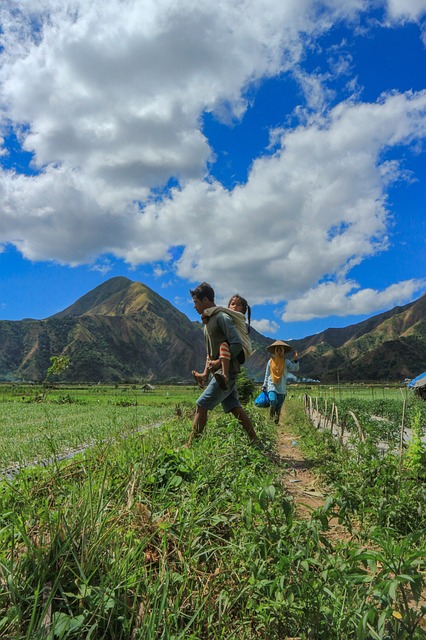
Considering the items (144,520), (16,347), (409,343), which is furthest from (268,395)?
(16,347)

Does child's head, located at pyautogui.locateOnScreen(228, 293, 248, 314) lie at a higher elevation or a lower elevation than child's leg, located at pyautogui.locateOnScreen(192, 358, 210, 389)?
higher

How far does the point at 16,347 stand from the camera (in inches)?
5645

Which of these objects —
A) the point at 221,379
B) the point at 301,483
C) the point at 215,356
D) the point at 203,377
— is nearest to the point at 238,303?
the point at 215,356

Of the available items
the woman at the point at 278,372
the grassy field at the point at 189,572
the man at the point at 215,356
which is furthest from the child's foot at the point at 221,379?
the woman at the point at 278,372

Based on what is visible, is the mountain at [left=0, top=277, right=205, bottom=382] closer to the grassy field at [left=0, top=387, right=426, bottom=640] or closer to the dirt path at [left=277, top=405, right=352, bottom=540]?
the dirt path at [left=277, top=405, right=352, bottom=540]

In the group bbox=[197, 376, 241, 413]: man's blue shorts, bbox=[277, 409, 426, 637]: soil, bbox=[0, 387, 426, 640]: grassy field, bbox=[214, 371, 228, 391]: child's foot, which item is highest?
bbox=[214, 371, 228, 391]: child's foot

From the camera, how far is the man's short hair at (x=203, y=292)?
16.2 ft

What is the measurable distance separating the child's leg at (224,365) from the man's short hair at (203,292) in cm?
62

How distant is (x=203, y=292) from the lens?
4.95 meters

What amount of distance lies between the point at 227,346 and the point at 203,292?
2.37 ft

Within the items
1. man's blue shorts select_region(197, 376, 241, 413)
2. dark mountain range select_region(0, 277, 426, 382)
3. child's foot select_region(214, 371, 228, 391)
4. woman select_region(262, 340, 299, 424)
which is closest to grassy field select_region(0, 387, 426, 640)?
child's foot select_region(214, 371, 228, 391)

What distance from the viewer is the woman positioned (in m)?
7.77

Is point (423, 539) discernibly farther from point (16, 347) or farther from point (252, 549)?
point (16, 347)

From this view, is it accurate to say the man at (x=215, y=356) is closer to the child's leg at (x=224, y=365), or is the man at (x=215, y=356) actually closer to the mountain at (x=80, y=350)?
the child's leg at (x=224, y=365)
